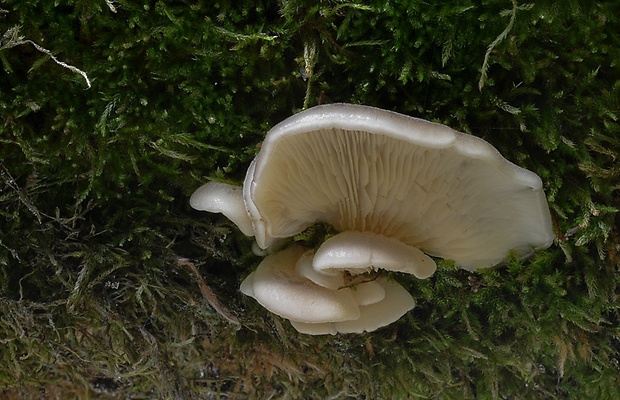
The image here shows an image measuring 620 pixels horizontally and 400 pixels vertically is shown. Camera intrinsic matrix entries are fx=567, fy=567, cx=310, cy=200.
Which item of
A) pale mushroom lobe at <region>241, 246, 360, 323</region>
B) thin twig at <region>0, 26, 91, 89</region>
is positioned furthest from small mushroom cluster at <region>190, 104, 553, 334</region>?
thin twig at <region>0, 26, 91, 89</region>

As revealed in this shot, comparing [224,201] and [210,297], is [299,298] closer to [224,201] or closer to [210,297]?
[224,201]

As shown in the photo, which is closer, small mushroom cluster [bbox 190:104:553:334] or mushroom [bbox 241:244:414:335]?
small mushroom cluster [bbox 190:104:553:334]

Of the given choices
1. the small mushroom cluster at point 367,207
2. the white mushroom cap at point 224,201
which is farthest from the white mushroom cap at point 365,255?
the white mushroom cap at point 224,201

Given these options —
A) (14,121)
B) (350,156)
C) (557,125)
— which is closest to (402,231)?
(350,156)

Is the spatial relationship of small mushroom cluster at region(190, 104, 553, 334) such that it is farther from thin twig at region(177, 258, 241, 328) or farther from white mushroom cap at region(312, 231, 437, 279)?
thin twig at region(177, 258, 241, 328)

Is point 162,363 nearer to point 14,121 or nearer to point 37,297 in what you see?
point 37,297

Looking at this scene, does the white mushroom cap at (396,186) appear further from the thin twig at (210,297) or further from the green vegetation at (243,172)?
the thin twig at (210,297)
